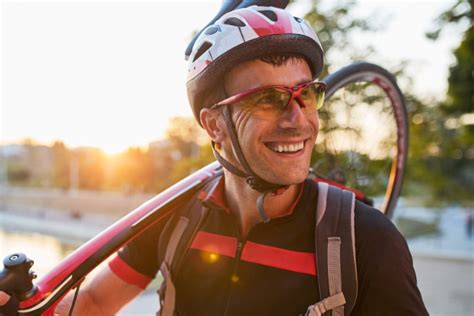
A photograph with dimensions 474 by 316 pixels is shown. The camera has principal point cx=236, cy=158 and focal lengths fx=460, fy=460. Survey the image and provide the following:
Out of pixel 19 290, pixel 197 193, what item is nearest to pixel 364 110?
pixel 197 193

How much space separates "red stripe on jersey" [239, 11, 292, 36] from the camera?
5.49 ft

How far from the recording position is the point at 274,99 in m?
1.60

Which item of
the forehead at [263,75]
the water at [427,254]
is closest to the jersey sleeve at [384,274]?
the forehead at [263,75]

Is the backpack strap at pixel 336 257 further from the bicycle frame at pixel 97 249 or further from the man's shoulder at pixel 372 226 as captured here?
the bicycle frame at pixel 97 249

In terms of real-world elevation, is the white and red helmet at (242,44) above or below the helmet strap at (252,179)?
above

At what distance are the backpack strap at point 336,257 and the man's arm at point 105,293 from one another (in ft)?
3.05

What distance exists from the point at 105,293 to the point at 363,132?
10.3 ft

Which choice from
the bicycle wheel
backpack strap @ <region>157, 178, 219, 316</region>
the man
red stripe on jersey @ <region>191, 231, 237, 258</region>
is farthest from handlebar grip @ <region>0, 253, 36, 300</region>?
the bicycle wheel

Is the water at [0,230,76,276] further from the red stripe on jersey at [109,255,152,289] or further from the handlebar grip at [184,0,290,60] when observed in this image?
the handlebar grip at [184,0,290,60]

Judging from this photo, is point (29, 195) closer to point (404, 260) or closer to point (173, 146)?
point (173, 146)

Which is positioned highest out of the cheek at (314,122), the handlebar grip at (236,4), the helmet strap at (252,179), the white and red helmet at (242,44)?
the handlebar grip at (236,4)

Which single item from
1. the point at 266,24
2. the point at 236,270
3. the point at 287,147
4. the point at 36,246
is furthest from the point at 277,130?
the point at 36,246

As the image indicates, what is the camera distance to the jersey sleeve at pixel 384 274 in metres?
1.34

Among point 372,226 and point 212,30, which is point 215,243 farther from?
point 212,30
